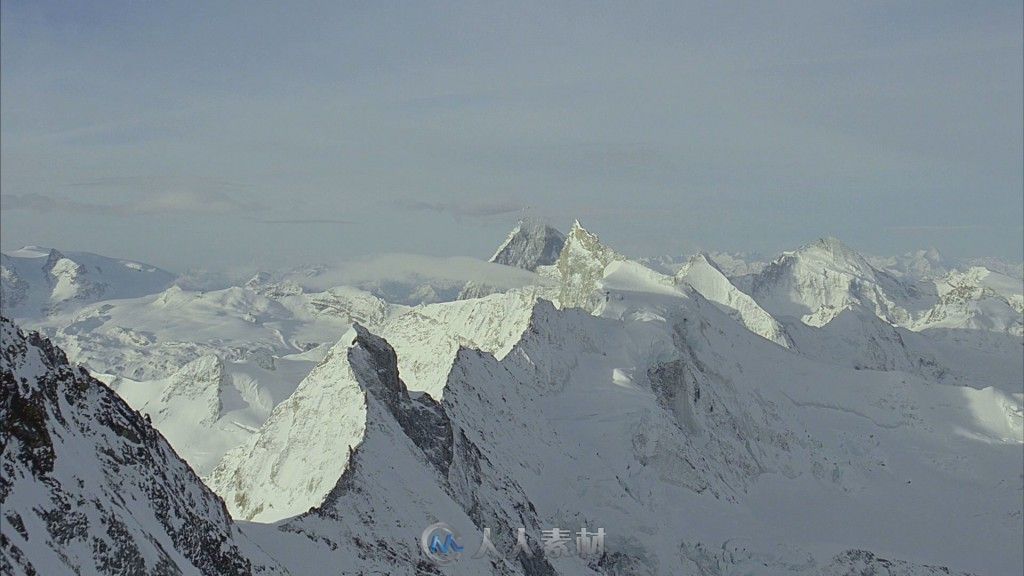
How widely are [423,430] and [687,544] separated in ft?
245

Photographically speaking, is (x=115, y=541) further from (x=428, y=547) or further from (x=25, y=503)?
(x=428, y=547)

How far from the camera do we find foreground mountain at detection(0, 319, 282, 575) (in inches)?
1893

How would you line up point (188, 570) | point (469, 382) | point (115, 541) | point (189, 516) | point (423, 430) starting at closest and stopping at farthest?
point (115, 541), point (188, 570), point (189, 516), point (423, 430), point (469, 382)

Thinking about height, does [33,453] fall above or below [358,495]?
above

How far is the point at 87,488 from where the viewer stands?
5300cm

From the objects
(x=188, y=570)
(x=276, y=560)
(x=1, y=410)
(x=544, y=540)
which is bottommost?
(x=544, y=540)

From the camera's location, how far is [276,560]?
247 feet

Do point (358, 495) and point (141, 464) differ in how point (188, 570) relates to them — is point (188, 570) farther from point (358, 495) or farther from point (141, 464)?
point (358, 495)

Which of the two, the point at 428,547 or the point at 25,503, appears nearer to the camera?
the point at 25,503

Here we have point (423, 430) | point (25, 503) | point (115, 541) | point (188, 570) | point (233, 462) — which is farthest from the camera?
point (233, 462)

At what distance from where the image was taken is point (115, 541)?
171 ft

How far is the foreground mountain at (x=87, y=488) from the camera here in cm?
4809

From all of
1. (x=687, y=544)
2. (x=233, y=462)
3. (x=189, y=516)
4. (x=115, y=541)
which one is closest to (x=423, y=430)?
(x=233, y=462)

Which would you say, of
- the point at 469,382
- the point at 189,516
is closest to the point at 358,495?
the point at 189,516
